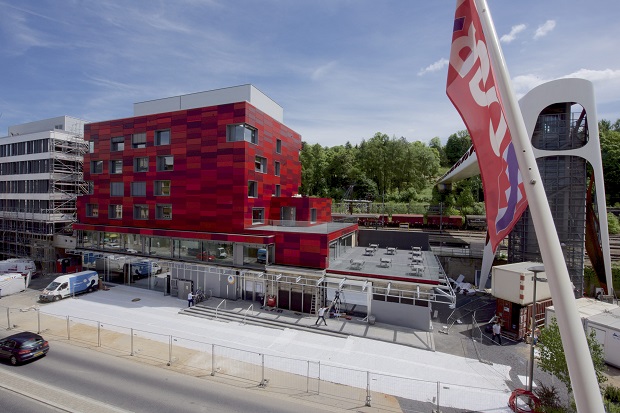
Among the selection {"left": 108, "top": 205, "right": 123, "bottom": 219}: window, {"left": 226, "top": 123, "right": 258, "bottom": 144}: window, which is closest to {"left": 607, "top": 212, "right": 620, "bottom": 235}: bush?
{"left": 226, "top": 123, "right": 258, "bottom": 144}: window

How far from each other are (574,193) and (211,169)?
33187mm

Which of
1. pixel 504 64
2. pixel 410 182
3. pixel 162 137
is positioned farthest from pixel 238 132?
pixel 410 182

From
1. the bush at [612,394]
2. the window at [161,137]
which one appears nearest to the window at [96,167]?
the window at [161,137]

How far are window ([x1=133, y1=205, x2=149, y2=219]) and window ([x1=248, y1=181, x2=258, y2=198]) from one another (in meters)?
11.9

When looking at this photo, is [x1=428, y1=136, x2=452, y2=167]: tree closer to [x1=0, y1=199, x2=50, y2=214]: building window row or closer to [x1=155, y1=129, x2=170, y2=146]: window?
[x1=155, y1=129, x2=170, y2=146]: window

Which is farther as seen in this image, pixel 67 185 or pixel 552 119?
pixel 67 185

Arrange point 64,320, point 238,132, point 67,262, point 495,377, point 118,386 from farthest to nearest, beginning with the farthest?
point 67,262
point 238,132
point 64,320
point 495,377
point 118,386

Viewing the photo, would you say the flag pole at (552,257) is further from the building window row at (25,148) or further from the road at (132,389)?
the building window row at (25,148)

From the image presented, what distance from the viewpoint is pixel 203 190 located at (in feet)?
96.4

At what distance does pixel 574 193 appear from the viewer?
28.6 m

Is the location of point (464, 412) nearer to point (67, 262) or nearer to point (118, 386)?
point (118, 386)

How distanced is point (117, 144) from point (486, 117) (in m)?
37.3

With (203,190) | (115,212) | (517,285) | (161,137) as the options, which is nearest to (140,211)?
(115,212)

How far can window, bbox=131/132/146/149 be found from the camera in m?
32.7
